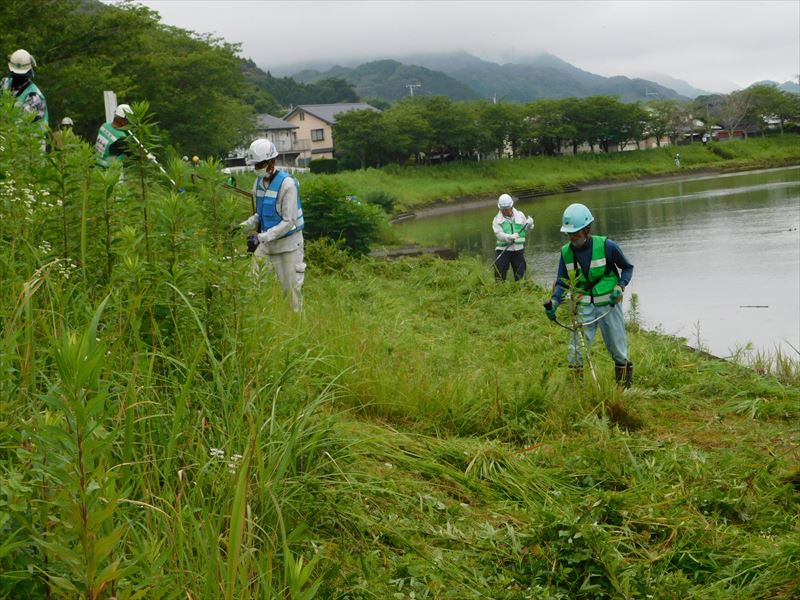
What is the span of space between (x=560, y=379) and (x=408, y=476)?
2.52 m

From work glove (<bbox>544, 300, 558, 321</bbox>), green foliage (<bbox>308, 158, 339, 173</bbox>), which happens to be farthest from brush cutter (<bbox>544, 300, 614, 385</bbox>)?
green foliage (<bbox>308, 158, 339, 173</bbox>)

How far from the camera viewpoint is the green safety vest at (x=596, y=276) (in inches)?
281

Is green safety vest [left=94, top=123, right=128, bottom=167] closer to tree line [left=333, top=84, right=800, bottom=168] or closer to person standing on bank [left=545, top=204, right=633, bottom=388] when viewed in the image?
person standing on bank [left=545, top=204, right=633, bottom=388]

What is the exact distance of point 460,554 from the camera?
3764mm

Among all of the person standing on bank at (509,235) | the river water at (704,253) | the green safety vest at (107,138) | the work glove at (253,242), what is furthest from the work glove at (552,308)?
the person standing on bank at (509,235)

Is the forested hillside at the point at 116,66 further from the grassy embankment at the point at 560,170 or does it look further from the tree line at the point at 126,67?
the grassy embankment at the point at 560,170

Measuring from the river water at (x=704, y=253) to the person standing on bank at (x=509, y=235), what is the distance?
1948 mm

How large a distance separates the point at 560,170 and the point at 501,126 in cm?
610

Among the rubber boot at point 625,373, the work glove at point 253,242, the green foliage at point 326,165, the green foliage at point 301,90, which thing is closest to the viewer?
the rubber boot at point 625,373

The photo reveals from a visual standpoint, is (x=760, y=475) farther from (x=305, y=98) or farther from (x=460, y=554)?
(x=305, y=98)

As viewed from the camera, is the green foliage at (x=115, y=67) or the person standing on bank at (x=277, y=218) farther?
the green foliage at (x=115, y=67)

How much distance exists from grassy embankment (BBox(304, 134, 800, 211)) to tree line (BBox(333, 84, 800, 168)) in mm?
2738

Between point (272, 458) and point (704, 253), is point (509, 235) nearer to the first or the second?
point (704, 253)

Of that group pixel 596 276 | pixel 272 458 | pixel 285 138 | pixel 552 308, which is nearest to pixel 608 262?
pixel 596 276
